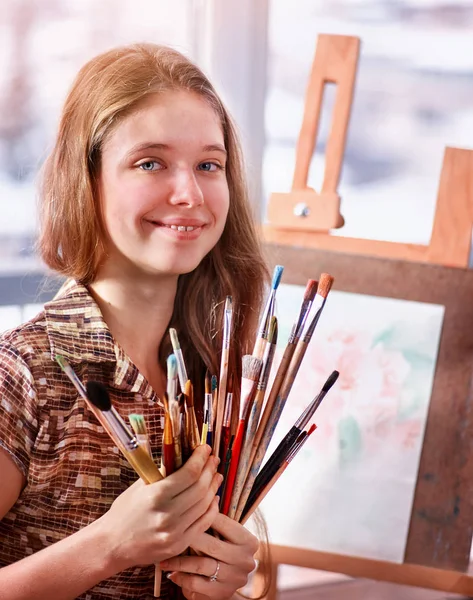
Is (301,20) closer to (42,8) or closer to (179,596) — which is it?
(42,8)

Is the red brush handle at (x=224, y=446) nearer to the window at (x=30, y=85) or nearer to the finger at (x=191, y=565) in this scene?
the finger at (x=191, y=565)

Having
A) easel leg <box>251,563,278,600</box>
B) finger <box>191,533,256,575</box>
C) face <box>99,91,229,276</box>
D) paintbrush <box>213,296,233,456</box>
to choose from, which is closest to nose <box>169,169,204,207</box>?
face <box>99,91,229,276</box>

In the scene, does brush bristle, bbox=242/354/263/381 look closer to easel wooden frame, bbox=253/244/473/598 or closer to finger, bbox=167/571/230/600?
finger, bbox=167/571/230/600

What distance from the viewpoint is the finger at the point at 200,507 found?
27.9 inches

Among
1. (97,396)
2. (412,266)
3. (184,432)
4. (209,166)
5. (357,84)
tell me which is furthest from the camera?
(357,84)

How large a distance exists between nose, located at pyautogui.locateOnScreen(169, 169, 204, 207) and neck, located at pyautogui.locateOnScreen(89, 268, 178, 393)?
10cm

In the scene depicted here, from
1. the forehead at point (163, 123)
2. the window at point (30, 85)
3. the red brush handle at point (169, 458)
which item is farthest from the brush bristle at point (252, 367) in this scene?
the window at point (30, 85)

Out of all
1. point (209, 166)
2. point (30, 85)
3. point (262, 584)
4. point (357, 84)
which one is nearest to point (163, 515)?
point (209, 166)

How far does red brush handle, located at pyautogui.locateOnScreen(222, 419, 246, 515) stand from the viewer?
2.46ft

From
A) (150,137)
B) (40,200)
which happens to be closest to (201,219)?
→ (150,137)

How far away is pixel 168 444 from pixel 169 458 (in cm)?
2

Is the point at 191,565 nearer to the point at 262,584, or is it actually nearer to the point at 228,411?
the point at 228,411

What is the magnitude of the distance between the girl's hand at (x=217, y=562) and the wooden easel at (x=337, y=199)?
0.50 m

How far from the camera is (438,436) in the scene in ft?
3.76
